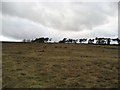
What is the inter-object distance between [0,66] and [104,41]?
2796 inches

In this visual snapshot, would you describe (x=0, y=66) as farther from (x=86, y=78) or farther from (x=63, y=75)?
(x=86, y=78)

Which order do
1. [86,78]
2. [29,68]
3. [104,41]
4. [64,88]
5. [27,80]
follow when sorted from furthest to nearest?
[104,41]
[29,68]
[86,78]
[27,80]
[64,88]

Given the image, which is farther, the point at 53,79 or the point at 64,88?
the point at 53,79

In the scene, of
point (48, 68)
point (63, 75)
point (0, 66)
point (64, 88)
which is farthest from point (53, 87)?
point (0, 66)

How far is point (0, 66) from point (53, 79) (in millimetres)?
7306

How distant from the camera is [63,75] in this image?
17.3 m

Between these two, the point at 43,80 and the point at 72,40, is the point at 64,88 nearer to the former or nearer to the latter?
the point at 43,80

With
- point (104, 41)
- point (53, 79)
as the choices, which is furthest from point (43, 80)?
point (104, 41)

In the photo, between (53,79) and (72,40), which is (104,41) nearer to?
(72,40)

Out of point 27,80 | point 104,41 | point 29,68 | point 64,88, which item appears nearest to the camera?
point 64,88

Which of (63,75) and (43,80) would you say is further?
(63,75)

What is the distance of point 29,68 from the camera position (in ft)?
64.5

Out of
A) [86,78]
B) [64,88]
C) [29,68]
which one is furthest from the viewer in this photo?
[29,68]

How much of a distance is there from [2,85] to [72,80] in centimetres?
599
